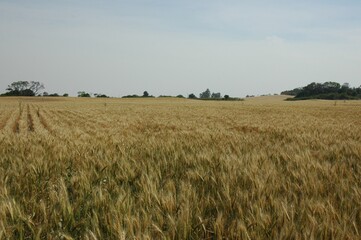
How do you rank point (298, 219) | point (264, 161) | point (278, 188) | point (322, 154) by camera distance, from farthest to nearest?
1. point (322, 154)
2. point (264, 161)
3. point (278, 188)
4. point (298, 219)

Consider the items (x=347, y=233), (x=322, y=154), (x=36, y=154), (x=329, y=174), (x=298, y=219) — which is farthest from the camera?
(x=322, y=154)

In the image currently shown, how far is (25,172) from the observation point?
335 centimetres

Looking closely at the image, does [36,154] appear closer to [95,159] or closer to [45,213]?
[95,159]

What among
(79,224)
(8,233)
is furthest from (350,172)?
(8,233)

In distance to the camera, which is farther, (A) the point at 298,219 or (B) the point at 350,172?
(B) the point at 350,172

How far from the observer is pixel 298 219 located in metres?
1.99

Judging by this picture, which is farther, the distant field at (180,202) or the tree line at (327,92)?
the tree line at (327,92)

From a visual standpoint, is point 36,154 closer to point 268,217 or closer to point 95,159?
point 95,159

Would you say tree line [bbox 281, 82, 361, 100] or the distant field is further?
tree line [bbox 281, 82, 361, 100]

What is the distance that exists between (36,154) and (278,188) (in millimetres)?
3173

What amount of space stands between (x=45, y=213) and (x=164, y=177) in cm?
147

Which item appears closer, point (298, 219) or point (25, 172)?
point (298, 219)

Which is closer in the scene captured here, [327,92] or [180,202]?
[180,202]

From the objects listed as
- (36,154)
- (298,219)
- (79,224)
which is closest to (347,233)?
(298,219)
